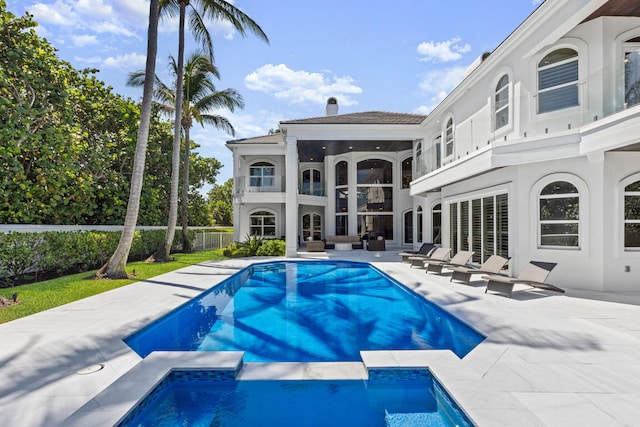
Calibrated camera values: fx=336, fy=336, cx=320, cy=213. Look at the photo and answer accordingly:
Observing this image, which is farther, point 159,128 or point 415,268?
point 159,128

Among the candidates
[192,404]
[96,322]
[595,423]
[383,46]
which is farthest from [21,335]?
[383,46]

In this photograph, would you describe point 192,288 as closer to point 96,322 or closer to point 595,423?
point 96,322

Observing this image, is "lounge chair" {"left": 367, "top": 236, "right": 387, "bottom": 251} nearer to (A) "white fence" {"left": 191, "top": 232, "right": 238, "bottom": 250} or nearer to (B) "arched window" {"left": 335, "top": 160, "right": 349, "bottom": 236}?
(B) "arched window" {"left": 335, "top": 160, "right": 349, "bottom": 236}

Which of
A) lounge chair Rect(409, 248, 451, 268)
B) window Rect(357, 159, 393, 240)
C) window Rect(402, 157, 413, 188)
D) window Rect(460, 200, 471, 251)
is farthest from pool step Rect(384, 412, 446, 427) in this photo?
window Rect(402, 157, 413, 188)

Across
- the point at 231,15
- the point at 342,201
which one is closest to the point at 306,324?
the point at 231,15

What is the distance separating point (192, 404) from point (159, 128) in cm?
2095

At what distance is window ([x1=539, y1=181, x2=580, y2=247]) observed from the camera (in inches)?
367

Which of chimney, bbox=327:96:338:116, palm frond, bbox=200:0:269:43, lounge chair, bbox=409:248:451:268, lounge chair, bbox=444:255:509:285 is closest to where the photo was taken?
lounge chair, bbox=444:255:509:285

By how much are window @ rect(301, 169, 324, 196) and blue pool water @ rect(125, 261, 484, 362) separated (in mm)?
11281

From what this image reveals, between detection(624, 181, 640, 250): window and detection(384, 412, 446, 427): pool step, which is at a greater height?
detection(624, 181, 640, 250): window

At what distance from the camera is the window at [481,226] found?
11.3 metres

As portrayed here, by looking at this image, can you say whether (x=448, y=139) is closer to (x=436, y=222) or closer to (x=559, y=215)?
(x=436, y=222)

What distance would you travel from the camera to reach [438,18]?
12547mm

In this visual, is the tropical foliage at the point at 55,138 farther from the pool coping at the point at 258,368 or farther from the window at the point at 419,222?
the window at the point at 419,222
